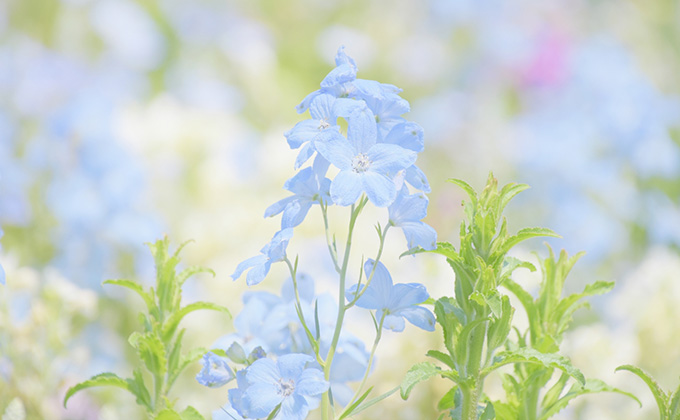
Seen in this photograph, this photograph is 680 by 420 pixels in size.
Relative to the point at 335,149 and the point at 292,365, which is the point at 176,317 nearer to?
the point at 292,365

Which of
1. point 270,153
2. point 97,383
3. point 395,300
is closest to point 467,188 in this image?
point 395,300

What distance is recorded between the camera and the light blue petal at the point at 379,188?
0.86 metres

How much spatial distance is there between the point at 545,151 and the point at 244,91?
53.3 inches

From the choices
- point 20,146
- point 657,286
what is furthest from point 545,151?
point 20,146

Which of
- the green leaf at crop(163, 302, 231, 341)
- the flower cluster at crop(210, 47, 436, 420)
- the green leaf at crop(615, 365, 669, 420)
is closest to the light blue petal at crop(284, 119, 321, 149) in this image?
the flower cluster at crop(210, 47, 436, 420)

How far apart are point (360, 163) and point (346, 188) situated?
0.06 m

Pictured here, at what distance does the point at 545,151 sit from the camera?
2.94m

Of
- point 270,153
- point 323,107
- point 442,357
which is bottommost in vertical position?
point 442,357

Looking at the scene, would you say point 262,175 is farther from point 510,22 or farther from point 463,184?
point 510,22

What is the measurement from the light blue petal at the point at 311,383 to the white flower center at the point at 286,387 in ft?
0.05

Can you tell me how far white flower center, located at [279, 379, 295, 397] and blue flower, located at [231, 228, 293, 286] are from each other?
0.12 m

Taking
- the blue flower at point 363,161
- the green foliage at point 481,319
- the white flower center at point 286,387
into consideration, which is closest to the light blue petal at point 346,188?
the blue flower at point 363,161

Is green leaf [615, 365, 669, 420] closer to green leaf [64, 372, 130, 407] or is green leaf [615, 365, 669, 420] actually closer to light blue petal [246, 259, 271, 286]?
light blue petal [246, 259, 271, 286]

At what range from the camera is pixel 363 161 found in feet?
2.99
